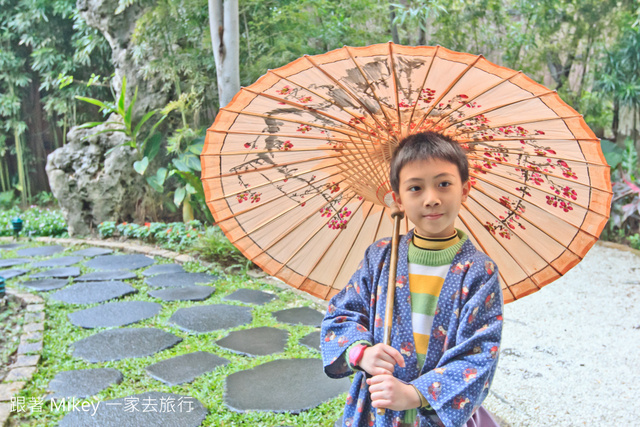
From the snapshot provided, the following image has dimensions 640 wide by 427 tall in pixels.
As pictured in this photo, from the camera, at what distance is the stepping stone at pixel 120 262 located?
17.3 ft

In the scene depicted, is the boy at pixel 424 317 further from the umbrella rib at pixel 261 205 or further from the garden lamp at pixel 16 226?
the garden lamp at pixel 16 226

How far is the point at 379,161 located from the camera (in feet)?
4.99

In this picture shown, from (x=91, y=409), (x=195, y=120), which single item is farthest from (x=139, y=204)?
(x=91, y=409)

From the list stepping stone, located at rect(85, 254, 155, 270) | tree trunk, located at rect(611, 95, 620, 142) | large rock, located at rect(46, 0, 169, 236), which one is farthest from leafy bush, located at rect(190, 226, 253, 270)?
tree trunk, located at rect(611, 95, 620, 142)

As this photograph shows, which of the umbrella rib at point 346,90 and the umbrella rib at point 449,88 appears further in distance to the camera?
the umbrella rib at point 346,90

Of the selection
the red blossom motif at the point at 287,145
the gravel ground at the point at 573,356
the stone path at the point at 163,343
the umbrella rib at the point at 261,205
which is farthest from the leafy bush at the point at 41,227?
the red blossom motif at the point at 287,145

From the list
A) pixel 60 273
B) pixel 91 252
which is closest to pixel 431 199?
pixel 60 273

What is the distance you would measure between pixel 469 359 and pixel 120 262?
196 inches

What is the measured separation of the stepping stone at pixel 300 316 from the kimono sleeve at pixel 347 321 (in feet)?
7.30

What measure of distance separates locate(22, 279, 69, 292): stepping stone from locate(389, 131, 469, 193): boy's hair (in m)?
3.98

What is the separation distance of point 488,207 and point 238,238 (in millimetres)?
780

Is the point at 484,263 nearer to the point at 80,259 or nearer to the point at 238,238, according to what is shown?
the point at 238,238

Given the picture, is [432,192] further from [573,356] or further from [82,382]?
[573,356]

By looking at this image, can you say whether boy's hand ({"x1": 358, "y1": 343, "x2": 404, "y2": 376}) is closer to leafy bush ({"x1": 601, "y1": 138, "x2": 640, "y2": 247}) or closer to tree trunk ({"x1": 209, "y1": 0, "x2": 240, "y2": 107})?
tree trunk ({"x1": 209, "y1": 0, "x2": 240, "y2": 107})
